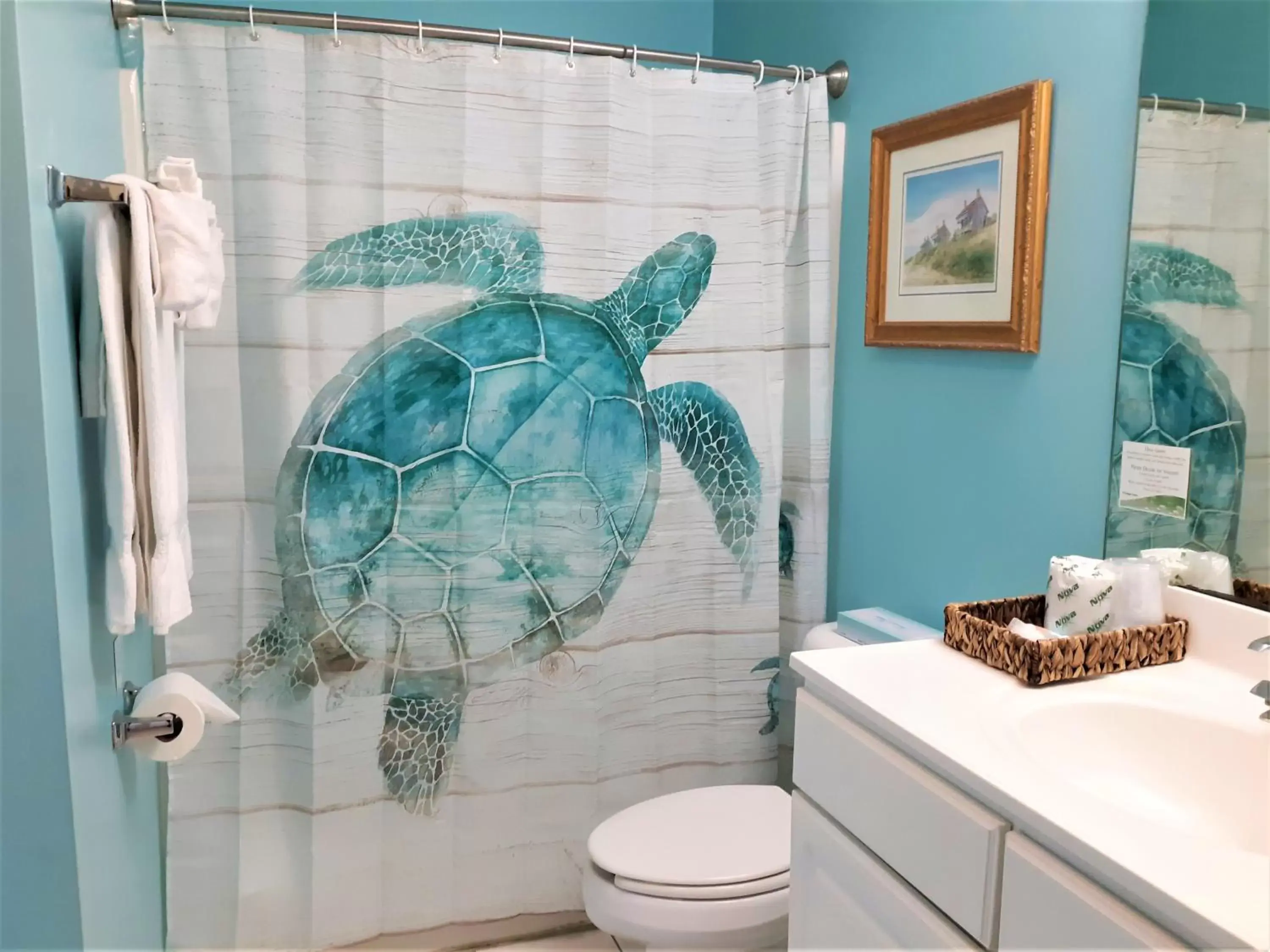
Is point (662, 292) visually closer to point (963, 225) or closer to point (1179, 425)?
point (963, 225)

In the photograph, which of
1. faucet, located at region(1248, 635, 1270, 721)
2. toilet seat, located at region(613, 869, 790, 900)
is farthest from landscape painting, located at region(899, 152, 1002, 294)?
toilet seat, located at region(613, 869, 790, 900)

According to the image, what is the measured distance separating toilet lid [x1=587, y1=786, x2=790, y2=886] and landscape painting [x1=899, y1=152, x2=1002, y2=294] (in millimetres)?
1062

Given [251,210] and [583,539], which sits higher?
[251,210]

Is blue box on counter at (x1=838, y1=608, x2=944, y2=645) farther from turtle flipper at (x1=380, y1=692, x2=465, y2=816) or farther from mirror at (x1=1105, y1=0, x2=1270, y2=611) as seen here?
turtle flipper at (x1=380, y1=692, x2=465, y2=816)

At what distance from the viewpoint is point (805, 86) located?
80.7 inches

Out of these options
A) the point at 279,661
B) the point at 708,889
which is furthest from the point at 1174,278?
the point at 279,661

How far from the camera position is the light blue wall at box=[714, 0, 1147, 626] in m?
1.50

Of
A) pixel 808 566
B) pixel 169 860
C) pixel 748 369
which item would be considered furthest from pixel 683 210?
pixel 169 860

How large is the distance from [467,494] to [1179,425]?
1.27 metres

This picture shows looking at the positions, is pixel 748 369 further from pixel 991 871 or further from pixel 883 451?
pixel 991 871

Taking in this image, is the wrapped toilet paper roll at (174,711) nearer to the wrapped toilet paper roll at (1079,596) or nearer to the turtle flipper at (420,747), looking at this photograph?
the turtle flipper at (420,747)

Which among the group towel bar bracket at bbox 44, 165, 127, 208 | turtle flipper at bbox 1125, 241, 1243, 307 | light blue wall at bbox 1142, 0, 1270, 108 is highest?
light blue wall at bbox 1142, 0, 1270, 108

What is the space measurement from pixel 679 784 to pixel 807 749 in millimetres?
973

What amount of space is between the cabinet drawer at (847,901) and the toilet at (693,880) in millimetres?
263
